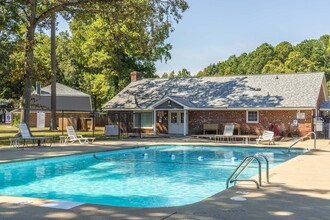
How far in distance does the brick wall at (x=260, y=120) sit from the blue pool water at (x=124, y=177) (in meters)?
8.68

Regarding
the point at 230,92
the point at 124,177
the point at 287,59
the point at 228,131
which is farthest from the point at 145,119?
the point at 287,59

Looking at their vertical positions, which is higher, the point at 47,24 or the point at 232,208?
the point at 47,24

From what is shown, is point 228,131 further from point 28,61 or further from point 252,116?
point 28,61

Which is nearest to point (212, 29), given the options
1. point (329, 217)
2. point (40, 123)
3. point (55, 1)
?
point (55, 1)

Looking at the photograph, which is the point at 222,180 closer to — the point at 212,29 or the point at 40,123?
the point at 212,29

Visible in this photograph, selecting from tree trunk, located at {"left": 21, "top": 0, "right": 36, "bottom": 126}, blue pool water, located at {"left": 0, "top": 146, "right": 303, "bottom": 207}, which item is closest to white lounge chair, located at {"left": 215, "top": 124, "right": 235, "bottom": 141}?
blue pool water, located at {"left": 0, "top": 146, "right": 303, "bottom": 207}

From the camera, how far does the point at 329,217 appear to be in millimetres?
5922

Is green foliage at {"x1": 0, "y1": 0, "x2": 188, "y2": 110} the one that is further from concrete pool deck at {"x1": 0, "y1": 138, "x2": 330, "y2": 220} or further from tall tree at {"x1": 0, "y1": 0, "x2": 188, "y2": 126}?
concrete pool deck at {"x1": 0, "y1": 138, "x2": 330, "y2": 220}

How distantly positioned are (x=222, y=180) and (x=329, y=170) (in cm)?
321

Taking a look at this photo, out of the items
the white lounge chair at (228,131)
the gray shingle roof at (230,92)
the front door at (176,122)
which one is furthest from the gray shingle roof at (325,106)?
the front door at (176,122)

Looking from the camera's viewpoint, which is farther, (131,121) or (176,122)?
(131,121)

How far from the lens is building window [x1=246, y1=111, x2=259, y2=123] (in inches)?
1141

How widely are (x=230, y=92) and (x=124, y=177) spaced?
793 inches

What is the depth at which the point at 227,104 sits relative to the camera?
97.5 ft
